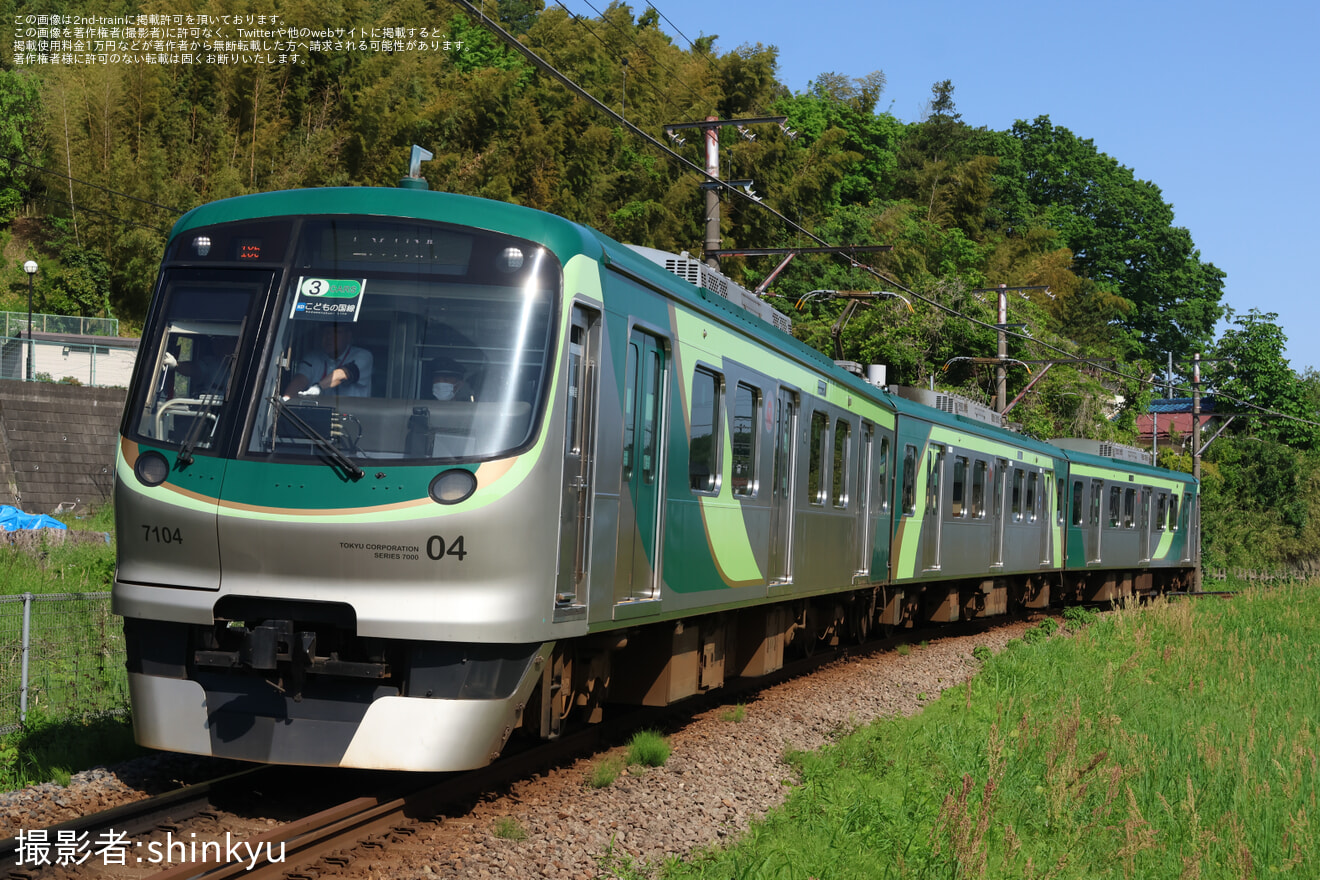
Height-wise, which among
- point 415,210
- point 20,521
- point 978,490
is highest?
point 415,210

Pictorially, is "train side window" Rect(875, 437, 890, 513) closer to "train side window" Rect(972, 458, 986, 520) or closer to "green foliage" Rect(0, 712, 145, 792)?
"train side window" Rect(972, 458, 986, 520)

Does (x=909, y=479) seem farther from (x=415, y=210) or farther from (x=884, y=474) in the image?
(x=415, y=210)

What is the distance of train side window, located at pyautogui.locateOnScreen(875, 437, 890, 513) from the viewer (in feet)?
51.8

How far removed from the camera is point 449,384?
683 centimetres

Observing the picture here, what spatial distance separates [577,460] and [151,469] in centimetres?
218

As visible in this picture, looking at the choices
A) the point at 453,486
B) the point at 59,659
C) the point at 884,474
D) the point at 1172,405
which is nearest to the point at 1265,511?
the point at 1172,405

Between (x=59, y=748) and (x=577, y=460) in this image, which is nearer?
(x=577, y=460)

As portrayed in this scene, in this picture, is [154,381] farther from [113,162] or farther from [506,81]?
[506,81]

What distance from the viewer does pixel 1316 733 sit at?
442 inches

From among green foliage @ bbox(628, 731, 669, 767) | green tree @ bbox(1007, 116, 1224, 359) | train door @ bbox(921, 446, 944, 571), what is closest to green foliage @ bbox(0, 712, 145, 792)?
A: green foliage @ bbox(628, 731, 669, 767)

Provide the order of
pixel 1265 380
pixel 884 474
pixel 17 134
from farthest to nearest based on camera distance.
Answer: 1. pixel 1265 380
2. pixel 17 134
3. pixel 884 474

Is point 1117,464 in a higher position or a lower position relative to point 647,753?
higher

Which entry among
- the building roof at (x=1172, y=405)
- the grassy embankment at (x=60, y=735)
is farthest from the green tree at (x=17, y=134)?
the building roof at (x=1172, y=405)

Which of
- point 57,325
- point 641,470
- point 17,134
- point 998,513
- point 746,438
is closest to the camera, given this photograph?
Result: point 641,470
